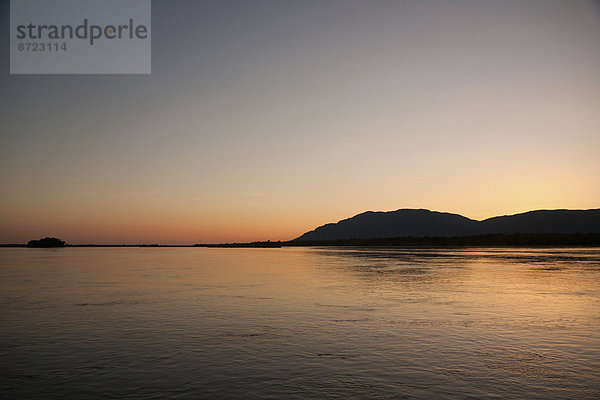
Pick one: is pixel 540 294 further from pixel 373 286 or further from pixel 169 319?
pixel 169 319

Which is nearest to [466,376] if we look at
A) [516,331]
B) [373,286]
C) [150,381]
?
[516,331]

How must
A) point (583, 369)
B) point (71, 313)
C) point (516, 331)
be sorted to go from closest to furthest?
point (583, 369), point (516, 331), point (71, 313)

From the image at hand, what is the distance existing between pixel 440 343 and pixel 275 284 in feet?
65.8

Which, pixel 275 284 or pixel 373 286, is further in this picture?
pixel 275 284

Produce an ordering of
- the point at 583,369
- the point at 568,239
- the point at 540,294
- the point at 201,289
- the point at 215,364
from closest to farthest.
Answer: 1. the point at 583,369
2. the point at 215,364
3. the point at 540,294
4. the point at 201,289
5. the point at 568,239

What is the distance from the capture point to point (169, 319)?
19062 mm

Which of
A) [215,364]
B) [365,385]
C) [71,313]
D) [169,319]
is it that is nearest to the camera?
[365,385]

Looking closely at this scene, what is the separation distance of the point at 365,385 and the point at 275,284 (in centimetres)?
2327

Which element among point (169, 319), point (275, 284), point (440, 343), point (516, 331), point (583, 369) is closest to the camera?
point (583, 369)

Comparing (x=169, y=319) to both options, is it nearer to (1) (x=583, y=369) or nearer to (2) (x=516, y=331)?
(2) (x=516, y=331)

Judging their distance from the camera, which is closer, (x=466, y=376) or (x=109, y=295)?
(x=466, y=376)

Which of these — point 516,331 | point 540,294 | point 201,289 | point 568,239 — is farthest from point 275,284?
point 568,239

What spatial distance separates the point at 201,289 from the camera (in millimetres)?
30312

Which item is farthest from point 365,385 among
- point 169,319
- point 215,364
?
point 169,319
